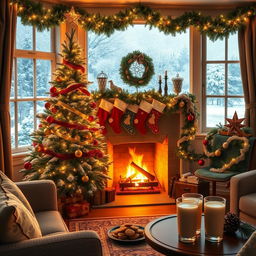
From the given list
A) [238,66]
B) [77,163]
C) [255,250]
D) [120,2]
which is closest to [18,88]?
[77,163]

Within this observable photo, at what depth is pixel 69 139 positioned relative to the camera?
4477 mm

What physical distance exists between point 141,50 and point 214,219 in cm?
358

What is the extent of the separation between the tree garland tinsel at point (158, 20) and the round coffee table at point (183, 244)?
3.15 metres

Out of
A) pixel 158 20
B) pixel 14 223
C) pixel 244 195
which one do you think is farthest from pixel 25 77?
pixel 14 223

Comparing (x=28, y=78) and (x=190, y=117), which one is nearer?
(x=28, y=78)

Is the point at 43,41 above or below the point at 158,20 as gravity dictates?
below

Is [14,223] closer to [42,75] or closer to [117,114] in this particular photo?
[117,114]

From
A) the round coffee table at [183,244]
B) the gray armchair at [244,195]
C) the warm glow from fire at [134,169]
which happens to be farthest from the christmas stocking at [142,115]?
the round coffee table at [183,244]

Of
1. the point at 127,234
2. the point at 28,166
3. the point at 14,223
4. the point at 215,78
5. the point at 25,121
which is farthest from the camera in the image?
the point at 215,78

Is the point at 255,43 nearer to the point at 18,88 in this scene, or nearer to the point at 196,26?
the point at 196,26

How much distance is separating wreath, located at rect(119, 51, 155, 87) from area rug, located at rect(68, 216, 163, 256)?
174cm

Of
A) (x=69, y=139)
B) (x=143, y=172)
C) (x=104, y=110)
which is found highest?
(x=104, y=110)

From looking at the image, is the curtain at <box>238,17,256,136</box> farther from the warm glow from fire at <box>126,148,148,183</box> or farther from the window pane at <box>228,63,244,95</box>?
the warm glow from fire at <box>126,148,148,183</box>

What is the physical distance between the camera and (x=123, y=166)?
19.1 feet
